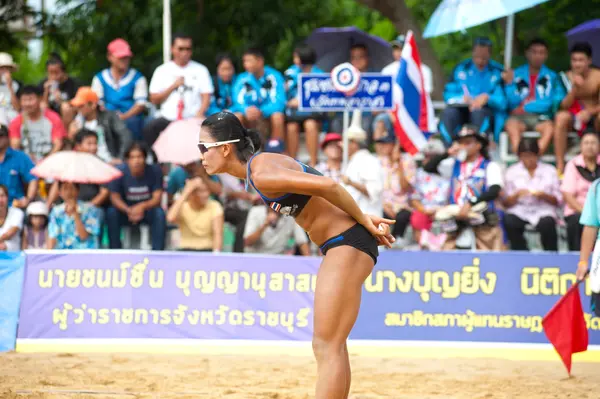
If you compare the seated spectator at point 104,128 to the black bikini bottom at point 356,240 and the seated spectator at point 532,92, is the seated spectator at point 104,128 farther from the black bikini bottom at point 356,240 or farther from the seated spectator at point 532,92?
the black bikini bottom at point 356,240

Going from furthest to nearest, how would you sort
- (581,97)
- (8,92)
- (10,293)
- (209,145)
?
(8,92) → (581,97) → (10,293) → (209,145)

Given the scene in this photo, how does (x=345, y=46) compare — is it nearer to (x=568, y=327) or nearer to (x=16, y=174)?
(x=16, y=174)

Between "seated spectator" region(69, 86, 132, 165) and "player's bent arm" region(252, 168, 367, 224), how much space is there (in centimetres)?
689

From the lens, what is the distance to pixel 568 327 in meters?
8.58

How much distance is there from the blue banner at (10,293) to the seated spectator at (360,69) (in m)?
4.76

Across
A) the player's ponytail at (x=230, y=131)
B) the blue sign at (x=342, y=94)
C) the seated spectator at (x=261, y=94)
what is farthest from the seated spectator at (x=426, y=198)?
the player's ponytail at (x=230, y=131)

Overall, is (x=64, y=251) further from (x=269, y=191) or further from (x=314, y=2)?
(x=314, y=2)

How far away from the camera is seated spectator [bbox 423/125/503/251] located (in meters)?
10.9

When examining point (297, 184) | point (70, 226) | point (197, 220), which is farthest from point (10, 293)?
point (297, 184)

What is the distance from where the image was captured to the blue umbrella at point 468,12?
11781 mm

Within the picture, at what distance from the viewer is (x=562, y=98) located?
12.4 meters

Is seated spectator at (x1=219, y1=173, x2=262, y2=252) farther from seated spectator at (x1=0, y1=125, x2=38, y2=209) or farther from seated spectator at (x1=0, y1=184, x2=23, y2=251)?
seated spectator at (x1=0, y1=184, x2=23, y2=251)

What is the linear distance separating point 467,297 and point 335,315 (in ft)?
14.7

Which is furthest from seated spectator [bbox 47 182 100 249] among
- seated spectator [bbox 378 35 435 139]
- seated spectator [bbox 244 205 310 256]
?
seated spectator [bbox 378 35 435 139]
